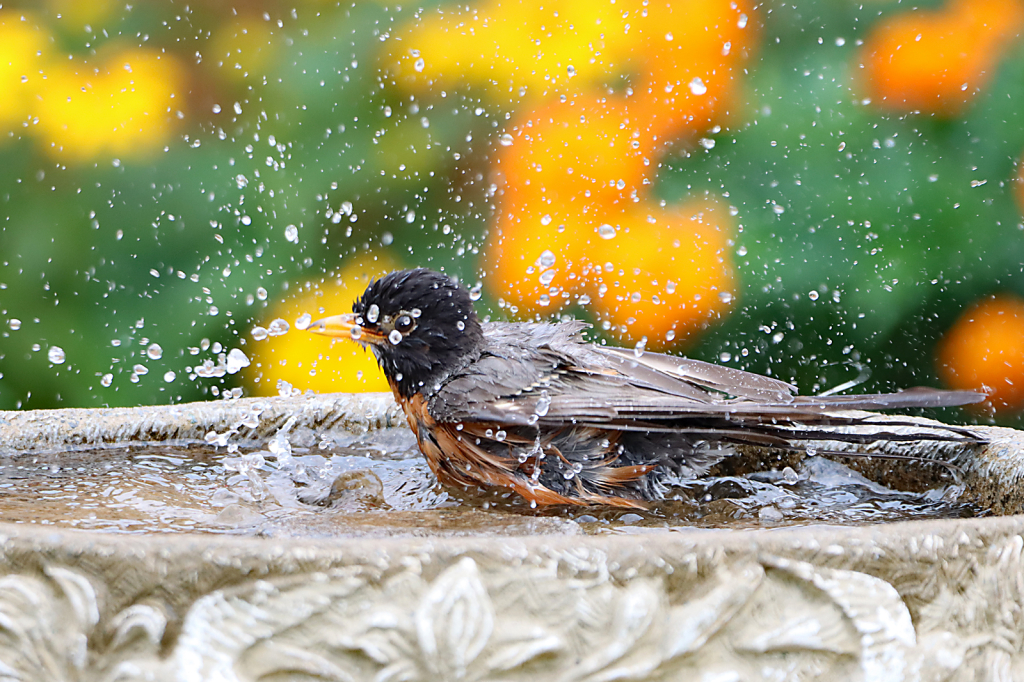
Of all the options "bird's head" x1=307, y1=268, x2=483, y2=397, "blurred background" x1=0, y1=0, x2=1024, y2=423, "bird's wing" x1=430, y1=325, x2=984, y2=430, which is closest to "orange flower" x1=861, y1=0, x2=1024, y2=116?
"blurred background" x1=0, y1=0, x2=1024, y2=423

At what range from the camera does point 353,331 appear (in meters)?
2.84

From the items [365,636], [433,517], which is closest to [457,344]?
[433,517]

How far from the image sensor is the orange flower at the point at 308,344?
373cm

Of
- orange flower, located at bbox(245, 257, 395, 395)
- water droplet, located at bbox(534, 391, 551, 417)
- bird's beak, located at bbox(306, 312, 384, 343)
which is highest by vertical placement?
bird's beak, located at bbox(306, 312, 384, 343)

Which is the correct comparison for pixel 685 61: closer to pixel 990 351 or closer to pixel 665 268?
pixel 665 268

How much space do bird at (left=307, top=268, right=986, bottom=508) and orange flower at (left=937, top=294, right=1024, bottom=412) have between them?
1060mm

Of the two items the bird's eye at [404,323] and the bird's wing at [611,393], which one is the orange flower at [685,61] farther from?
the bird's eye at [404,323]

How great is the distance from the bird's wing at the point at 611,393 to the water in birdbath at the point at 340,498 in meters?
0.19

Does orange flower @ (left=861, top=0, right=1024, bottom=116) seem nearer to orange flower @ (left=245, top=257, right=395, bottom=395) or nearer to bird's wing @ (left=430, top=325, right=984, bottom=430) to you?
bird's wing @ (left=430, top=325, right=984, bottom=430)

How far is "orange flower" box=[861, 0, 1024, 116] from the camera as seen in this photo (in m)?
3.37

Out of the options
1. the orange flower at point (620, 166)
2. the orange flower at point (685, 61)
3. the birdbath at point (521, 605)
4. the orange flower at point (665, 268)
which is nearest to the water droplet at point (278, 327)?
the orange flower at point (620, 166)

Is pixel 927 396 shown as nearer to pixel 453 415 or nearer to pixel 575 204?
pixel 453 415

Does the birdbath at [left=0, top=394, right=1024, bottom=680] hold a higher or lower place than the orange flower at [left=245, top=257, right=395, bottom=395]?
higher

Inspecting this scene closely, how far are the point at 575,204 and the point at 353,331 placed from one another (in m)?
0.95
